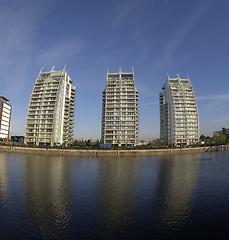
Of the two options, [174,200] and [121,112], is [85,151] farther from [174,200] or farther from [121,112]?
[174,200]

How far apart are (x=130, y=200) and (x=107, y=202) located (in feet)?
13.7

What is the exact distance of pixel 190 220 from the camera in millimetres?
23094

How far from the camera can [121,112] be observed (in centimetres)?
16525

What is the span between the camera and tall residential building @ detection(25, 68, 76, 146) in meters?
164

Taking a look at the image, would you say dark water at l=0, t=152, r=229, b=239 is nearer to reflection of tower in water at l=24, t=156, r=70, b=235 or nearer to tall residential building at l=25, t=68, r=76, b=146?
reflection of tower in water at l=24, t=156, r=70, b=235

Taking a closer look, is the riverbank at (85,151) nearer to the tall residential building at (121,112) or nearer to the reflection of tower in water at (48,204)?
the tall residential building at (121,112)

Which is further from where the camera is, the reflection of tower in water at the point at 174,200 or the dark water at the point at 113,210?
the reflection of tower in water at the point at 174,200

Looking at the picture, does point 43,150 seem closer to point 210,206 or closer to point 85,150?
point 85,150

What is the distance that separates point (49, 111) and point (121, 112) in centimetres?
7118

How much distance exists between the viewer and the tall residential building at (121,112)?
161750 mm

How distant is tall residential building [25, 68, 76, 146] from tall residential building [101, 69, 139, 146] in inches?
1691

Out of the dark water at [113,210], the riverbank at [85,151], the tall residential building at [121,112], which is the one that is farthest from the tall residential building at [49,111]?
the dark water at [113,210]

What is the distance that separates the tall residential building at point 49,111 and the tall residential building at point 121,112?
42940 millimetres

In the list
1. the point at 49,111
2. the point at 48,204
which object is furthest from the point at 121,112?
the point at 48,204
